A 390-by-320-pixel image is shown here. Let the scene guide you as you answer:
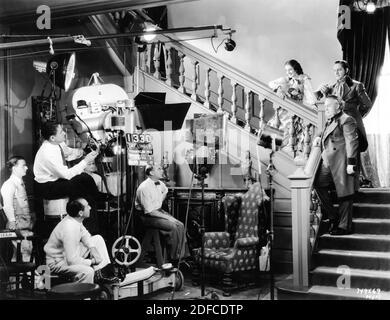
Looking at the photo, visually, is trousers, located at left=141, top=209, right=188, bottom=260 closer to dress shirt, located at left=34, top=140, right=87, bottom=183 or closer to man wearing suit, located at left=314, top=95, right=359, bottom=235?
dress shirt, located at left=34, top=140, right=87, bottom=183

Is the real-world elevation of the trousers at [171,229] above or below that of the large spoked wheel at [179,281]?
above

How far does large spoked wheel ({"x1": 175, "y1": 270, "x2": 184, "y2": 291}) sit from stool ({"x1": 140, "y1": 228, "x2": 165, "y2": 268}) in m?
0.22

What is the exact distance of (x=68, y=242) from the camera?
4391mm

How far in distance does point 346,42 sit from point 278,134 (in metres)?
1.22

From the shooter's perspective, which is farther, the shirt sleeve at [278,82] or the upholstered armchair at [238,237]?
the shirt sleeve at [278,82]

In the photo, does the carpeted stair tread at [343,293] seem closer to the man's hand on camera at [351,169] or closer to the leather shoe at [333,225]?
the leather shoe at [333,225]

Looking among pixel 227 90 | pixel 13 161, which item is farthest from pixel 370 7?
pixel 13 161

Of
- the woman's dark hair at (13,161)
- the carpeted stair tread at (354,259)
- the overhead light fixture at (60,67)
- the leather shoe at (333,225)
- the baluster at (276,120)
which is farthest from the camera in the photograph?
the overhead light fixture at (60,67)

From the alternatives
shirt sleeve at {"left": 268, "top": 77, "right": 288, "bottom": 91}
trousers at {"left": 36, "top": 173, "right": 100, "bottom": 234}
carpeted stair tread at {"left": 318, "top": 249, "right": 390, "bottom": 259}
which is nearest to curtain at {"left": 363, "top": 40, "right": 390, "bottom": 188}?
shirt sleeve at {"left": 268, "top": 77, "right": 288, "bottom": 91}

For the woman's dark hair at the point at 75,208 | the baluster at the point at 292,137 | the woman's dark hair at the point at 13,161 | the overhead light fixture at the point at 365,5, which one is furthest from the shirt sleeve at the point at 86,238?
the overhead light fixture at the point at 365,5

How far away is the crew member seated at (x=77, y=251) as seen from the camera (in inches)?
172

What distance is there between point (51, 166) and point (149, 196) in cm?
105

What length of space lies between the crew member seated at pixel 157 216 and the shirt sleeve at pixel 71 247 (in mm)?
750

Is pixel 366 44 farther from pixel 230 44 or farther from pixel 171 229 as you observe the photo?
pixel 171 229
